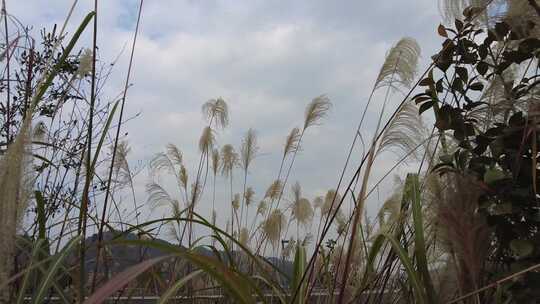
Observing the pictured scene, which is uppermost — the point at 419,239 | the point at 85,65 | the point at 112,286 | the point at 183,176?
the point at 183,176

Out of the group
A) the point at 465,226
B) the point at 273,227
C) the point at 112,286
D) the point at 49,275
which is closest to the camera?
the point at 112,286

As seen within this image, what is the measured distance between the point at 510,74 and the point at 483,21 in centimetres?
28

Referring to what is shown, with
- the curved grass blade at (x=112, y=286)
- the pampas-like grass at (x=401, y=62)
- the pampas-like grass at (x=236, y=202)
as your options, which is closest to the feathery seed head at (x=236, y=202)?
the pampas-like grass at (x=236, y=202)

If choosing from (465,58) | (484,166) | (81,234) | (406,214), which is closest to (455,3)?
(465,58)

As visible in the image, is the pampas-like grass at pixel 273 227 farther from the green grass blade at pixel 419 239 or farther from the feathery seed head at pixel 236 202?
the green grass blade at pixel 419 239

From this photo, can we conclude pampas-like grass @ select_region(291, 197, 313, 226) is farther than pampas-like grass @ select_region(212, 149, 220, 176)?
Yes

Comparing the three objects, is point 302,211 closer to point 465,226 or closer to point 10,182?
point 465,226

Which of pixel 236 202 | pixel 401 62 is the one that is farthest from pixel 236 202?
pixel 401 62

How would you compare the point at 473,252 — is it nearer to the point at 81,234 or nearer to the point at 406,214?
the point at 406,214

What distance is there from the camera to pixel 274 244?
3.86 metres

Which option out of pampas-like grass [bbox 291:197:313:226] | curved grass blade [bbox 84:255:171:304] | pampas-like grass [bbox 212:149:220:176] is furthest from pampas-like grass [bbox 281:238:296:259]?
curved grass blade [bbox 84:255:171:304]

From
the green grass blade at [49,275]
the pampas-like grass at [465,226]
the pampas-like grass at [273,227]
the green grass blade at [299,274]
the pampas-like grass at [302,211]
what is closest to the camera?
the green grass blade at [49,275]

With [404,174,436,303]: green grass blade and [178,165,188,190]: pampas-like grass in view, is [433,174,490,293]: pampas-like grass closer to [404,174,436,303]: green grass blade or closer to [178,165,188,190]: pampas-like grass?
[404,174,436,303]: green grass blade

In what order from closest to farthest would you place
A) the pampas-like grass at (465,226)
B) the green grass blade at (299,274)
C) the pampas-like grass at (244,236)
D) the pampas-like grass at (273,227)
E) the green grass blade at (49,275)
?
the green grass blade at (49,275) → the pampas-like grass at (465,226) → the green grass blade at (299,274) → the pampas-like grass at (273,227) → the pampas-like grass at (244,236)
